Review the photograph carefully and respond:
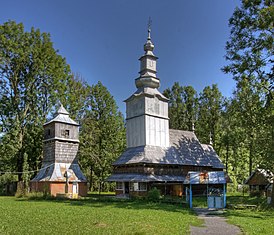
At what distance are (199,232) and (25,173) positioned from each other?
26645mm

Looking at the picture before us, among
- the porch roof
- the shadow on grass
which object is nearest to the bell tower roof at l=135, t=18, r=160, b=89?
the porch roof

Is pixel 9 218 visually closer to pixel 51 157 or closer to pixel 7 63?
pixel 51 157

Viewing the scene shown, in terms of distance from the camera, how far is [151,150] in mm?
32844

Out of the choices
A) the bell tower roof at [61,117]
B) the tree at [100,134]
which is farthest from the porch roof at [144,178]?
the tree at [100,134]

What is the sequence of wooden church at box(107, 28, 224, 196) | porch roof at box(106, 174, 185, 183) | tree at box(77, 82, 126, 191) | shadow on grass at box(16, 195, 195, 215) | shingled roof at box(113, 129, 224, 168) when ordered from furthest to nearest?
tree at box(77, 82, 126, 191), shingled roof at box(113, 129, 224, 168), wooden church at box(107, 28, 224, 196), porch roof at box(106, 174, 185, 183), shadow on grass at box(16, 195, 195, 215)

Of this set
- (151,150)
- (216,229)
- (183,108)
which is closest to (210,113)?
(183,108)

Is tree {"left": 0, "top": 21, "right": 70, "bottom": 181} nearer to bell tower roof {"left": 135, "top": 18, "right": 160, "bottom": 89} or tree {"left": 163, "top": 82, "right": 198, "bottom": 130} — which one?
bell tower roof {"left": 135, "top": 18, "right": 160, "bottom": 89}

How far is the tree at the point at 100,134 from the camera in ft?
137

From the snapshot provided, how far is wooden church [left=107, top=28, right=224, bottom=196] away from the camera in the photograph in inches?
1225

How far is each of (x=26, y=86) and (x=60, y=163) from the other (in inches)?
403

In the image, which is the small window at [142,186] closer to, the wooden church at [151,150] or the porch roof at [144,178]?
the wooden church at [151,150]

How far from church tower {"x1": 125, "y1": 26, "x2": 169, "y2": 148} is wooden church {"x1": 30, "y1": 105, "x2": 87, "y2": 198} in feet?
20.5

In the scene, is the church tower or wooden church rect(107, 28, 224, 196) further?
the church tower

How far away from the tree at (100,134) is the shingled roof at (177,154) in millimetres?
7985
